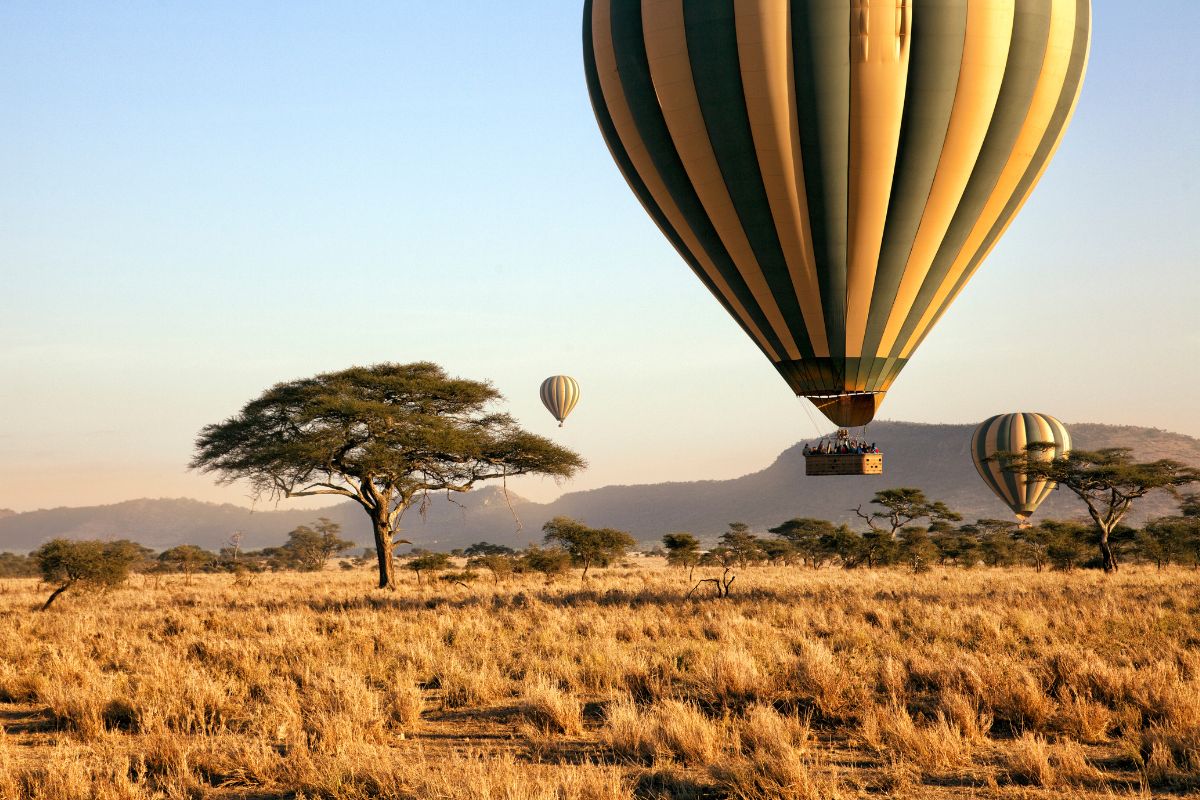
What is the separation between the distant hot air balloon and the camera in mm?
76812

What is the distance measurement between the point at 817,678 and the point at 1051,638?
6.99m

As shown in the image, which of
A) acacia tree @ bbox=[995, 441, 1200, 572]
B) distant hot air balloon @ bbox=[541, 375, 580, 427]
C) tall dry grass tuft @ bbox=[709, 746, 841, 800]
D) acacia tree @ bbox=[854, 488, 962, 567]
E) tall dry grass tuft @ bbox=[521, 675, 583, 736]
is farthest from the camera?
distant hot air balloon @ bbox=[541, 375, 580, 427]

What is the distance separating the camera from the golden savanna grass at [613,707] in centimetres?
866

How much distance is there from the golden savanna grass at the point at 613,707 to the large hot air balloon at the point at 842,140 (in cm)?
690

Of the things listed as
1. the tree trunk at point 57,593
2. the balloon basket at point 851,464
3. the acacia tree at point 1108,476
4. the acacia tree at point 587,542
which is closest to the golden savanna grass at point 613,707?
the balloon basket at point 851,464

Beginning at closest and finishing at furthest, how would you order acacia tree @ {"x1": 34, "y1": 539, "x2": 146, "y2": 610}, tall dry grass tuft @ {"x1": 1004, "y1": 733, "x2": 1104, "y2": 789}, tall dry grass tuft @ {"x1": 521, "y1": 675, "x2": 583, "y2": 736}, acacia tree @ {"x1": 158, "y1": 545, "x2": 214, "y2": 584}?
tall dry grass tuft @ {"x1": 1004, "y1": 733, "x2": 1104, "y2": 789} → tall dry grass tuft @ {"x1": 521, "y1": 675, "x2": 583, "y2": 736} → acacia tree @ {"x1": 34, "y1": 539, "x2": 146, "y2": 610} → acacia tree @ {"x1": 158, "y1": 545, "x2": 214, "y2": 584}

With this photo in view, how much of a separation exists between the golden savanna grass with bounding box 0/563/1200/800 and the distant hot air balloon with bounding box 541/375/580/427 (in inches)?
2207

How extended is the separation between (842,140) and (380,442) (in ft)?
61.2

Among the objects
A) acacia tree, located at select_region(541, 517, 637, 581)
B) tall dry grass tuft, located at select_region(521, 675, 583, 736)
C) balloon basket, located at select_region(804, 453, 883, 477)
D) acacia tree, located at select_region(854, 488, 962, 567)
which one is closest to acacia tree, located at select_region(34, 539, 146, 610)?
acacia tree, located at select_region(541, 517, 637, 581)

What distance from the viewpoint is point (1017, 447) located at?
5900 cm

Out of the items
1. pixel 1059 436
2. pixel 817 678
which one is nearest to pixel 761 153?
pixel 817 678

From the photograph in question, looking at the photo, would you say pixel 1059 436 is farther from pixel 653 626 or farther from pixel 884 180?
pixel 653 626

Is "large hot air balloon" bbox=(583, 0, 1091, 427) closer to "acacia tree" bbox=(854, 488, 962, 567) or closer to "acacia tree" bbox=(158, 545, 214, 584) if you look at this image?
"acacia tree" bbox=(854, 488, 962, 567)

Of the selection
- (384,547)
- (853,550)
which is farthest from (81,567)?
(853,550)
